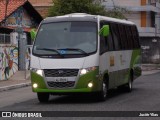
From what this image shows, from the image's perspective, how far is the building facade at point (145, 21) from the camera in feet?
206

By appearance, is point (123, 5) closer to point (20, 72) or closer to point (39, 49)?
point (20, 72)

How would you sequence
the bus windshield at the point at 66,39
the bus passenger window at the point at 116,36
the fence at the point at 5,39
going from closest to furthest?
the bus windshield at the point at 66,39 → the bus passenger window at the point at 116,36 → the fence at the point at 5,39

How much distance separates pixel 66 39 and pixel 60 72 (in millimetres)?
1220

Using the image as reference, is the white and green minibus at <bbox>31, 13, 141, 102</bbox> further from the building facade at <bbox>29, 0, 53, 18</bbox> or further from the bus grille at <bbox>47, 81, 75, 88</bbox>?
the building facade at <bbox>29, 0, 53, 18</bbox>

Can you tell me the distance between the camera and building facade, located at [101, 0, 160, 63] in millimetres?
62844

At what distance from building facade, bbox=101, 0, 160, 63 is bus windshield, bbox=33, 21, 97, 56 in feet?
145

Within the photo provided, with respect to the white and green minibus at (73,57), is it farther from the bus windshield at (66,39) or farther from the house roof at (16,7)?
the house roof at (16,7)

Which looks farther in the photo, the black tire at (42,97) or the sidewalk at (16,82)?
the sidewalk at (16,82)

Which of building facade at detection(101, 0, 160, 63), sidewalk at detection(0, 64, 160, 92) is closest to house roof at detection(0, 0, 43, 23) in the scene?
→ sidewalk at detection(0, 64, 160, 92)

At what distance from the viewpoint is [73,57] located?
1708cm

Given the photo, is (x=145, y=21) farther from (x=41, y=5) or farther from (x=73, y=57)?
(x=73, y=57)

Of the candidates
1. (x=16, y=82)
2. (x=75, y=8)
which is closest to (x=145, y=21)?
(x=75, y=8)

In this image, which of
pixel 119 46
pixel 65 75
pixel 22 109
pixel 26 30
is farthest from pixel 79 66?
pixel 26 30

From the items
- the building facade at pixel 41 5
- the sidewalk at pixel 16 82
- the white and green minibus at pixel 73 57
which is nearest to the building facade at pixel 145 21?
the building facade at pixel 41 5
